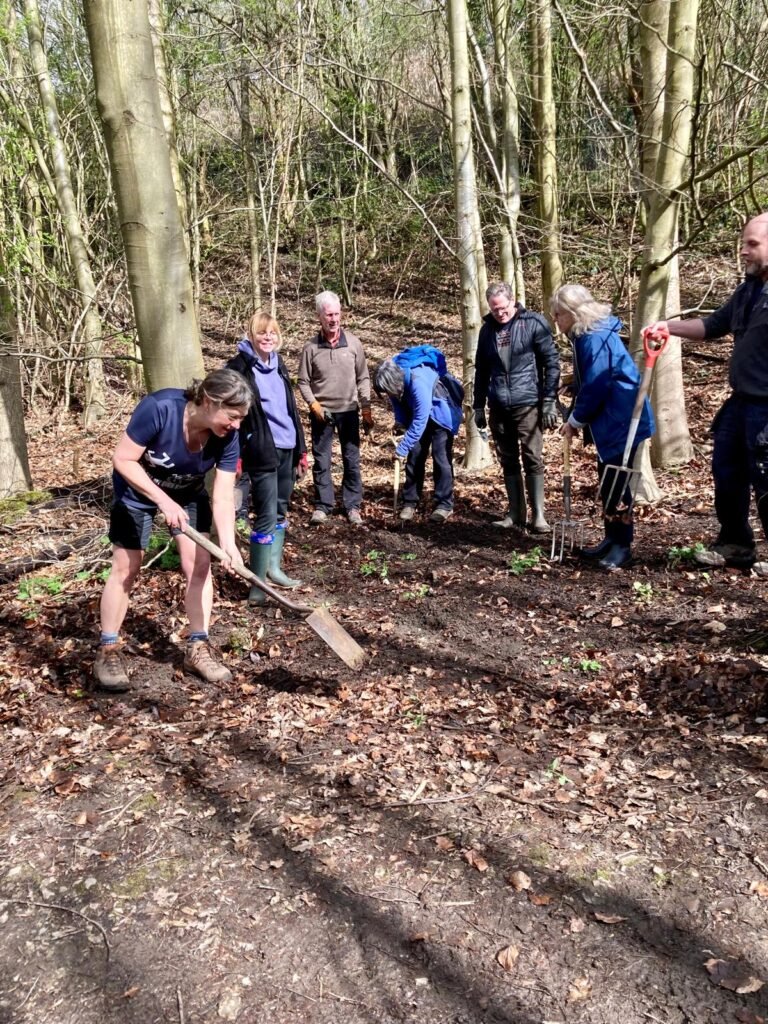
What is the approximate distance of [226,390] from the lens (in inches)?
147

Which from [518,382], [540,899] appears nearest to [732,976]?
[540,899]

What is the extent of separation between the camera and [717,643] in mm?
4297

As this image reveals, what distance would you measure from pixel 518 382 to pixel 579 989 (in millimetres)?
4503

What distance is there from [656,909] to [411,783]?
3.80 ft

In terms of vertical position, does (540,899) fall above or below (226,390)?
below

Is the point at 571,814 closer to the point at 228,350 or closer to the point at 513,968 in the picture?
the point at 513,968

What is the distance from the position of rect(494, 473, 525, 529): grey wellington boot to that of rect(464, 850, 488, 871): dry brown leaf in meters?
3.88

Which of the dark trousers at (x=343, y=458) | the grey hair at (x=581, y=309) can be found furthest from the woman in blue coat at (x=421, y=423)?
the grey hair at (x=581, y=309)

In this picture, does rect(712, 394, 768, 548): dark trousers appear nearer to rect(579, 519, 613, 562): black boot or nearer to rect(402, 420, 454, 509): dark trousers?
rect(579, 519, 613, 562): black boot

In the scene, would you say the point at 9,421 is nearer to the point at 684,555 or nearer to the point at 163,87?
the point at 163,87

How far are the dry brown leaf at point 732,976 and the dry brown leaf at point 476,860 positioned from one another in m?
0.82

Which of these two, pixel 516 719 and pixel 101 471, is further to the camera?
pixel 101 471

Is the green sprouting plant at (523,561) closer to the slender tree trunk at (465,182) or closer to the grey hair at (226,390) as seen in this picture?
the grey hair at (226,390)

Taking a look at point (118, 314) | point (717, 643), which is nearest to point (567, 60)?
point (118, 314)
